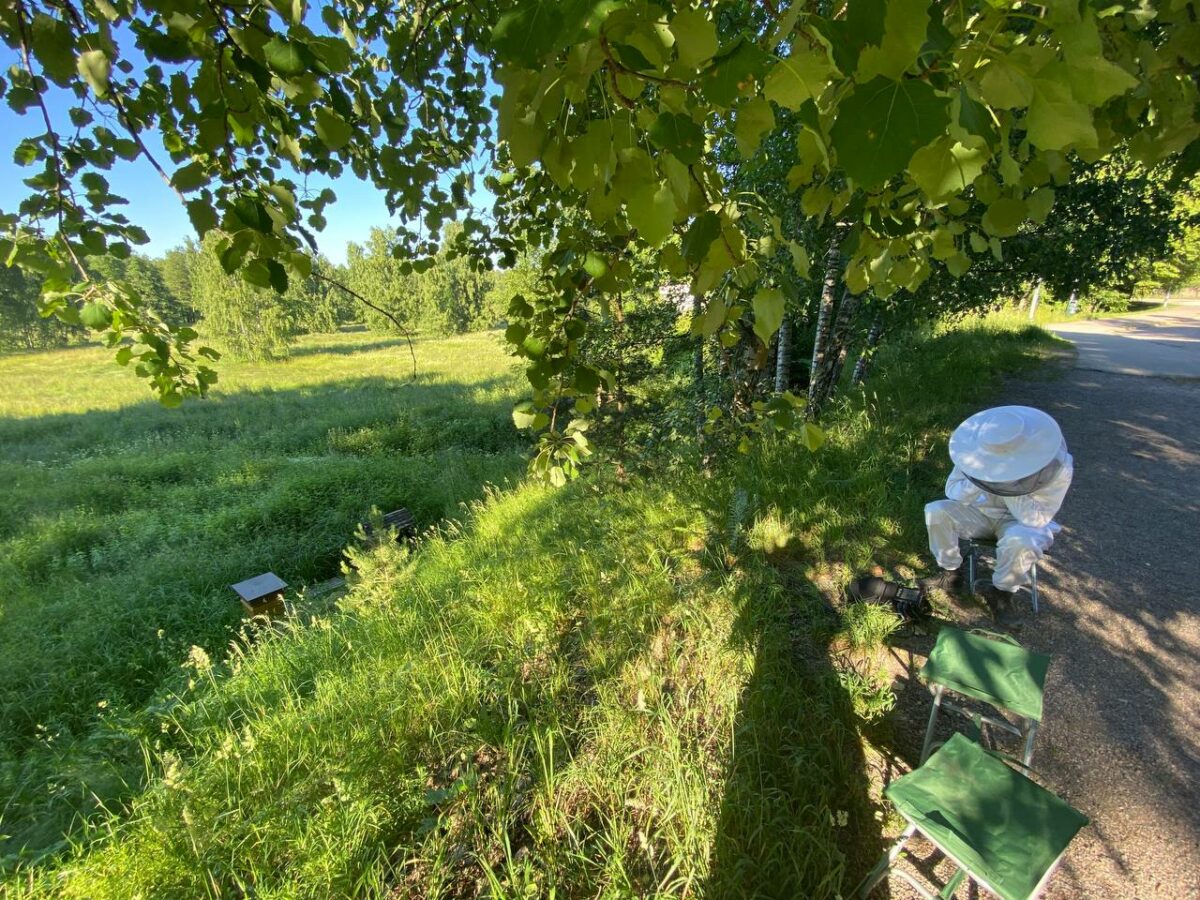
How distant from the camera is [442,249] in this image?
103 inches

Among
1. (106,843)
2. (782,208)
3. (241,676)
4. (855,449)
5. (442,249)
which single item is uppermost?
(782,208)

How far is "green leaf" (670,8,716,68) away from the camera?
21.0 inches

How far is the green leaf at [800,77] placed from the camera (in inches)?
21.1

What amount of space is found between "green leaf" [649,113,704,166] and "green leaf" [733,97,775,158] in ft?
0.35

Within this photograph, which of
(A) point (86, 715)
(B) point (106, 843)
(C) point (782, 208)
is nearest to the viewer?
(B) point (106, 843)

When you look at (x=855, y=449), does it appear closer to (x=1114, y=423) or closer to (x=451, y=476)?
(x=1114, y=423)

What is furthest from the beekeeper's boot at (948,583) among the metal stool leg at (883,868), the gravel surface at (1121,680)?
the metal stool leg at (883,868)

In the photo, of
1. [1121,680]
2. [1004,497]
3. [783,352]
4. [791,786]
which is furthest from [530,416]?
[783,352]

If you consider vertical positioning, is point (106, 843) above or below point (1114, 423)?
below

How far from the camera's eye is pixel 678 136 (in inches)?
23.3

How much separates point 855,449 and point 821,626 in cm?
239

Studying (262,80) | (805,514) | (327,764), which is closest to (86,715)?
(327,764)

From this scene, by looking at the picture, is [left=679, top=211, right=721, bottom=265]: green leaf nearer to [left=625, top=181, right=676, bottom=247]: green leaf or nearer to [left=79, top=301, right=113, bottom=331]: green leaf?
[left=625, top=181, right=676, bottom=247]: green leaf

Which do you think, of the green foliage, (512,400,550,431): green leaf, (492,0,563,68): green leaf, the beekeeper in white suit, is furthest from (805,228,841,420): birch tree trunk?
the green foliage
